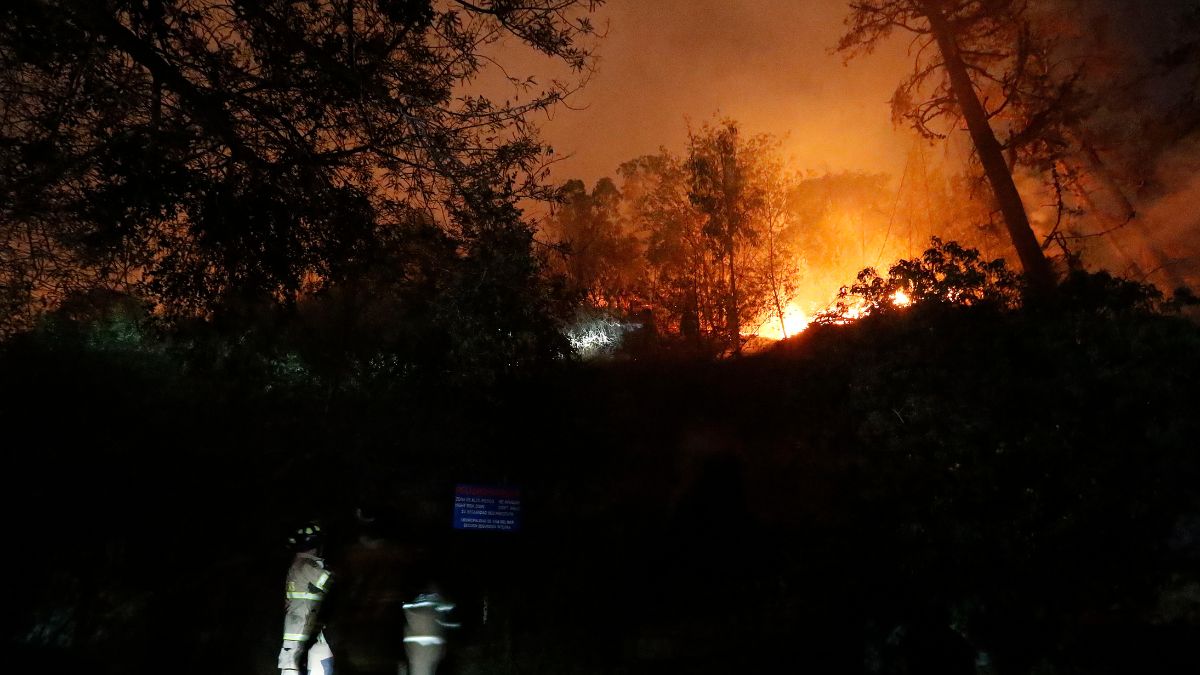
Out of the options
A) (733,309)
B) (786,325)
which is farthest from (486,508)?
(786,325)

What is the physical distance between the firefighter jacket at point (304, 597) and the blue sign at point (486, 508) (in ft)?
8.44

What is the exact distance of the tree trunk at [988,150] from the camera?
14.6 meters

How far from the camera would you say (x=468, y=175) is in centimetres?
583

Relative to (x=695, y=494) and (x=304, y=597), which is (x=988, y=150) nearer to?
(x=695, y=494)

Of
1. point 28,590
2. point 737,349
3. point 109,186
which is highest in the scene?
point 737,349

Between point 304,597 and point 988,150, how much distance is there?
17.1 m

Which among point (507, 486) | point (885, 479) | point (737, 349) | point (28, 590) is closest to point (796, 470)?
point (885, 479)

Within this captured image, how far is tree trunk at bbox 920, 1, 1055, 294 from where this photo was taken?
573 inches

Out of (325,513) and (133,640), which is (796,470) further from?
(133,640)

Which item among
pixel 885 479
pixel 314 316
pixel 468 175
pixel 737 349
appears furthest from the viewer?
pixel 737 349

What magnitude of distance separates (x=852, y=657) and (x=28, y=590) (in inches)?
513

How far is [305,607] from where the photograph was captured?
19.0ft

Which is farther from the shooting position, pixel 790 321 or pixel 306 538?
pixel 790 321

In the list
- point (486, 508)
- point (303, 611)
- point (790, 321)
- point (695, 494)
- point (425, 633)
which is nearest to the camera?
point (303, 611)
